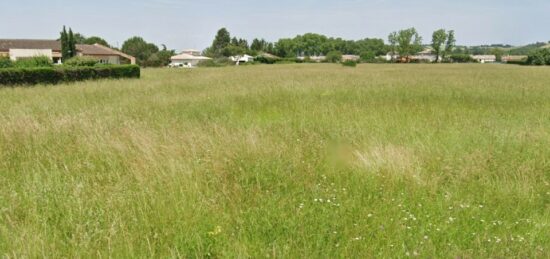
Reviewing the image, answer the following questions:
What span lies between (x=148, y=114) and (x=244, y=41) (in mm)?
140317

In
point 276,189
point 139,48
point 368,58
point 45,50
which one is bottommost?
point 276,189

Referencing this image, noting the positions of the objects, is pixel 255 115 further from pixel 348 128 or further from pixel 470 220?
pixel 470 220

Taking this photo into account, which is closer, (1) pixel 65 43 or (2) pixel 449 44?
(1) pixel 65 43

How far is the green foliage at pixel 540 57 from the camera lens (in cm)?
7150

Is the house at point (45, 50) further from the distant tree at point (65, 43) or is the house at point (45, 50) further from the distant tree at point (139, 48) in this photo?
the distant tree at point (139, 48)

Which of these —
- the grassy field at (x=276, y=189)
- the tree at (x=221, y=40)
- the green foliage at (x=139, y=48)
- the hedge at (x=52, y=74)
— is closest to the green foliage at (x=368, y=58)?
the tree at (x=221, y=40)

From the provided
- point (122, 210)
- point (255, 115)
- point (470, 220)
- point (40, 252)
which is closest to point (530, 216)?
point (470, 220)

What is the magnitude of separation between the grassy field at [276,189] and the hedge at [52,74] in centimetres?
1477

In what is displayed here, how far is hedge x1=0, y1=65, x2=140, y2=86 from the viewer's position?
18.3 meters

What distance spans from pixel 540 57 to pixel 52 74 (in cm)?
9015

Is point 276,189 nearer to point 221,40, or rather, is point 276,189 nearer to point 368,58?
point 368,58

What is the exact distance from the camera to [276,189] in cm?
394

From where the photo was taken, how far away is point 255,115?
30.1ft

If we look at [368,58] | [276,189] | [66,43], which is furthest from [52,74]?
[368,58]
